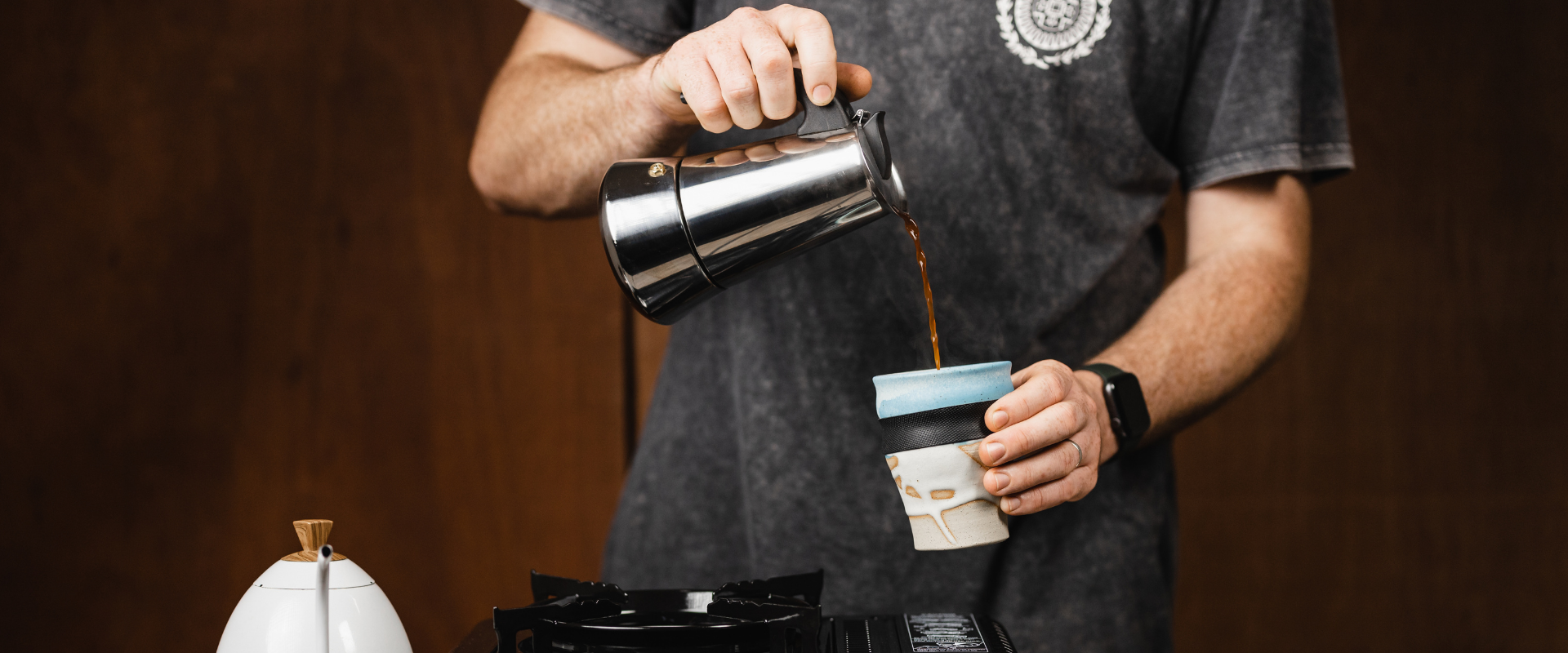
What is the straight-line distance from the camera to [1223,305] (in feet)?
Answer: 3.40

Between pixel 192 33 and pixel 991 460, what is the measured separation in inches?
63.1

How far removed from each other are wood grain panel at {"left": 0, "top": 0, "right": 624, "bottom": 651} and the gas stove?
1.24m

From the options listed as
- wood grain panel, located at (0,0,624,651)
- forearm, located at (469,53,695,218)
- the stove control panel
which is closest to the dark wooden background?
wood grain panel, located at (0,0,624,651)

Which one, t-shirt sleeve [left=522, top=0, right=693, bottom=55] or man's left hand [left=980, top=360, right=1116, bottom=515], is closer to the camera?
man's left hand [left=980, top=360, right=1116, bottom=515]

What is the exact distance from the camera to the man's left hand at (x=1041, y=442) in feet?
2.08

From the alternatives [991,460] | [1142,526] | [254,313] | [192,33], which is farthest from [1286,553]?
[192,33]

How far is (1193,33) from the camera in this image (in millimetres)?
1092

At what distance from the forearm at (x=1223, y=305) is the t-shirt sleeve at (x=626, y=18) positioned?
1.89 feet

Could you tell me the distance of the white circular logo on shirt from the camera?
100 centimetres

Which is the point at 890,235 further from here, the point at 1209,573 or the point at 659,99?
the point at 1209,573

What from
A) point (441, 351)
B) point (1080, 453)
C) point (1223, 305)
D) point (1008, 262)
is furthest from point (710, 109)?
point (441, 351)

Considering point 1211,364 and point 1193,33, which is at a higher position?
point 1193,33

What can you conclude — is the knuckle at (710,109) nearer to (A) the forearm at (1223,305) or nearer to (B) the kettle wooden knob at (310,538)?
(B) the kettle wooden knob at (310,538)

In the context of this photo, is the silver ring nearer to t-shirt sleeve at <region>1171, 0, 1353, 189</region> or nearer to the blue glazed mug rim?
the blue glazed mug rim
